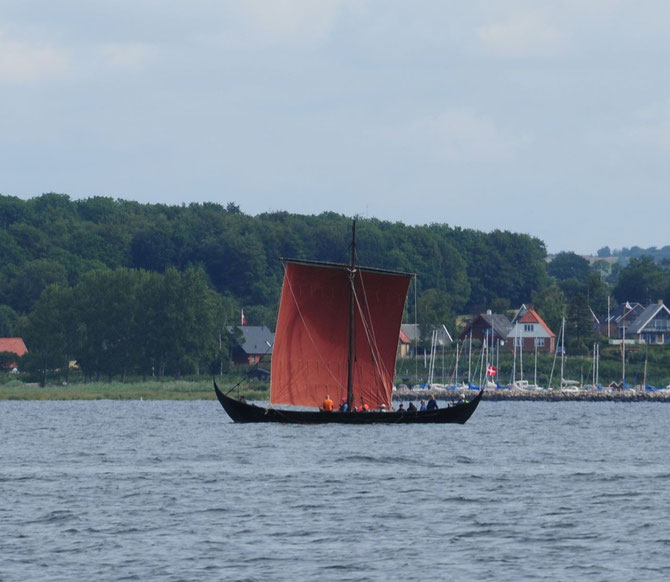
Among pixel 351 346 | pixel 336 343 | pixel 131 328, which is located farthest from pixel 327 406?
pixel 131 328

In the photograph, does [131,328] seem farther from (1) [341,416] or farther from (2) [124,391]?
(1) [341,416]

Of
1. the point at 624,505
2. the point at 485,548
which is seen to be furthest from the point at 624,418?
the point at 485,548

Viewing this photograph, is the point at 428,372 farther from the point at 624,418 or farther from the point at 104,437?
the point at 104,437

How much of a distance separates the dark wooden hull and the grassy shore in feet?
172

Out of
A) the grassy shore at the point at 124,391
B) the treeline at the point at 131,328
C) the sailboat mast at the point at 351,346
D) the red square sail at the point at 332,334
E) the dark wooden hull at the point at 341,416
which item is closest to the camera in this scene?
the dark wooden hull at the point at 341,416

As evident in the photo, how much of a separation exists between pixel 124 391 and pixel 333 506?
11303cm

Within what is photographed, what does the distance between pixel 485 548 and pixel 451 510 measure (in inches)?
291

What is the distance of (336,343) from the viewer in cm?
8681

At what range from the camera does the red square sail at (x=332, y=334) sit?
85.7 meters

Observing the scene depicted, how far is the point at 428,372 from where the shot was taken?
193m

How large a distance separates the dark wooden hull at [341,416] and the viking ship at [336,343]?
0.19ft

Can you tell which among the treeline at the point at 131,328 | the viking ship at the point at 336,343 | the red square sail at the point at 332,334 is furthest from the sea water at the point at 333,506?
the treeline at the point at 131,328

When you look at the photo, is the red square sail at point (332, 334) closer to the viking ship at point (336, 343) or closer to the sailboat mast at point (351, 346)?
the viking ship at point (336, 343)

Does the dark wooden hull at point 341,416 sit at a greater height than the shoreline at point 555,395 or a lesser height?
lesser
